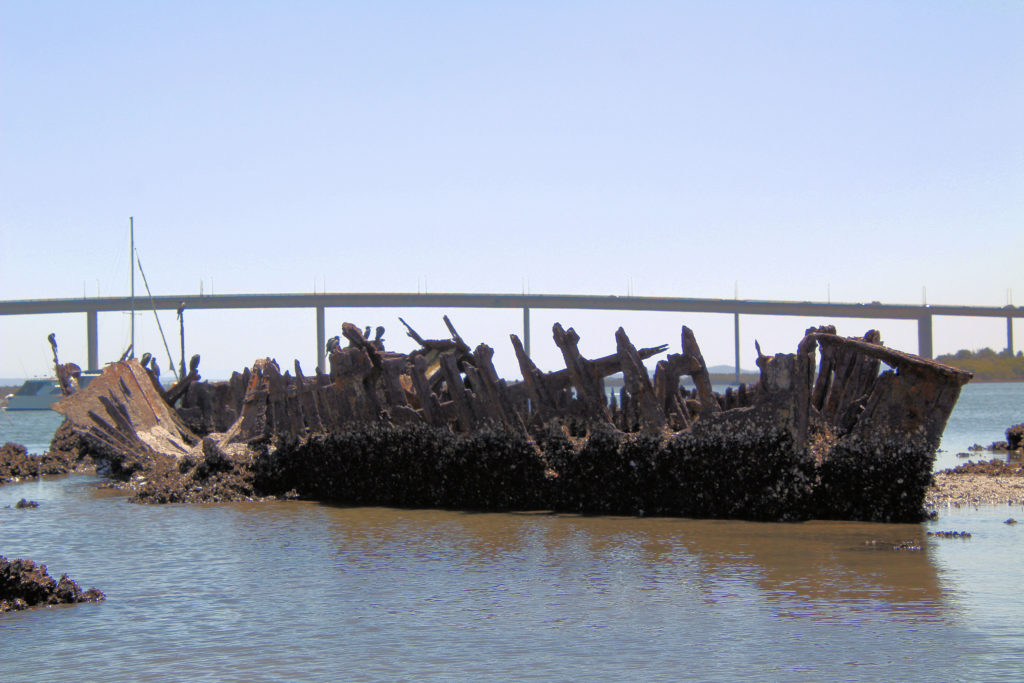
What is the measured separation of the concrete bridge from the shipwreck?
47099 mm

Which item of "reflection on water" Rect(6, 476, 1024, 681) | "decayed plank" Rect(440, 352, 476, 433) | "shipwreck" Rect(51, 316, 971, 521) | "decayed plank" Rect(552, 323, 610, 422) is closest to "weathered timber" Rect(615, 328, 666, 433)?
"shipwreck" Rect(51, 316, 971, 521)

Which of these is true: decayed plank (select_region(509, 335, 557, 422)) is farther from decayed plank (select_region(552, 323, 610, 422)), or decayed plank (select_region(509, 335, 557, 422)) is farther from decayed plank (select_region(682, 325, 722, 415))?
decayed plank (select_region(682, 325, 722, 415))

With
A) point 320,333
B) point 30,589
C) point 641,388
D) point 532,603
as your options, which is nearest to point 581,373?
point 641,388

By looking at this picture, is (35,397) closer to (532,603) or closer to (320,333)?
(320,333)

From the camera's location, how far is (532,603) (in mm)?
7754

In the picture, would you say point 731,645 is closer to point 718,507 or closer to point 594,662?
point 594,662

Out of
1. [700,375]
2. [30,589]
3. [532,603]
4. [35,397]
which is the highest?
[700,375]

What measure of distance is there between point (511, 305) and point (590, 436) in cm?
5574

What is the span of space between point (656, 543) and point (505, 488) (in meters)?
3.16

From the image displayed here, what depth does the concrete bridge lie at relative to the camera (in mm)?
62000

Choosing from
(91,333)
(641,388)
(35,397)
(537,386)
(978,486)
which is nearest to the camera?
(641,388)

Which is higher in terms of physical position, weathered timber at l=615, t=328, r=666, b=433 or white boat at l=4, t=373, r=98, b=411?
weathered timber at l=615, t=328, r=666, b=433

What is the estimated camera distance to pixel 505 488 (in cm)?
1302

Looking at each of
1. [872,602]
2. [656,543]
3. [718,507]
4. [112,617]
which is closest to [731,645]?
[872,602]
